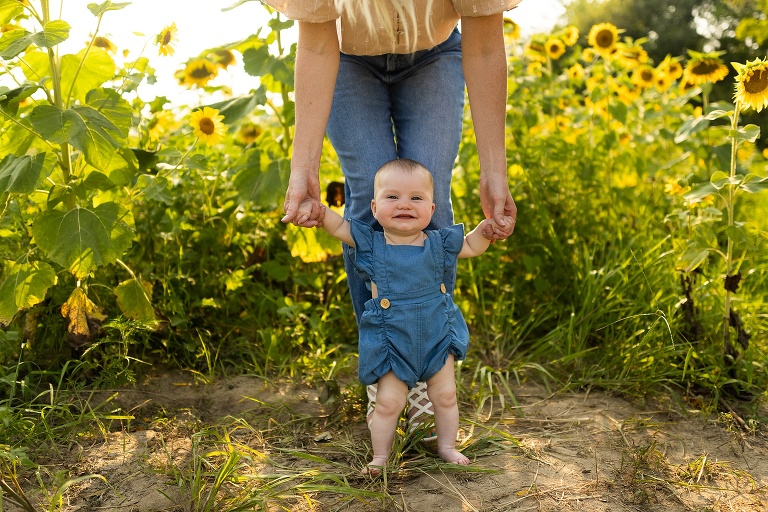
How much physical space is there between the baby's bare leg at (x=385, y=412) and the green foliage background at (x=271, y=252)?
69 centimetres

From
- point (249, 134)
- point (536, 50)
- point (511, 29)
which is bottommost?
point (249, 134)

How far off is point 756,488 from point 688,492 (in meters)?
0.20

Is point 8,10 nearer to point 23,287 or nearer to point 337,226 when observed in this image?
point 23,287

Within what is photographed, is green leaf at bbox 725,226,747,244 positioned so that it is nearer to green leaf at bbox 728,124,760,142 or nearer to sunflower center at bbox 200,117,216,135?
green leaf at bbox 728,124,760,142

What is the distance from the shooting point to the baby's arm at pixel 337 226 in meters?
2.18

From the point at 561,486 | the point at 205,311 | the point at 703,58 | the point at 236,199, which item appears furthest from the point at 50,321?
the point at 703,58

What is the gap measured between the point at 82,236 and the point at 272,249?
3.38ft

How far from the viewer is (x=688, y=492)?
2.14 metres

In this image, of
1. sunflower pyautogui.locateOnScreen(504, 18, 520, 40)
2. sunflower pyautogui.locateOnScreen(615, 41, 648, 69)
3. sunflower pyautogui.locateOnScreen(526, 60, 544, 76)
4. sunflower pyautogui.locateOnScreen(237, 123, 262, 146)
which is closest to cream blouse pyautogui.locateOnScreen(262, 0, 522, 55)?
sunflower pyautogui.locateOnScreen(237, 123, 262, 146)

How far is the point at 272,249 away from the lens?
11.0ft

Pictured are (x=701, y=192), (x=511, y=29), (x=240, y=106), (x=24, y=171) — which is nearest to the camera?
(x=24, y=171)

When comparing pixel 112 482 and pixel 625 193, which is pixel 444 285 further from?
pixel 625 193

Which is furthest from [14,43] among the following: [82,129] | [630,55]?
[630,55]

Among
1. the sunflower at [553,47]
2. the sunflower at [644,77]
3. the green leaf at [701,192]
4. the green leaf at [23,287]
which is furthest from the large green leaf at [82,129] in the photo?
the sunflower at [644,77]
